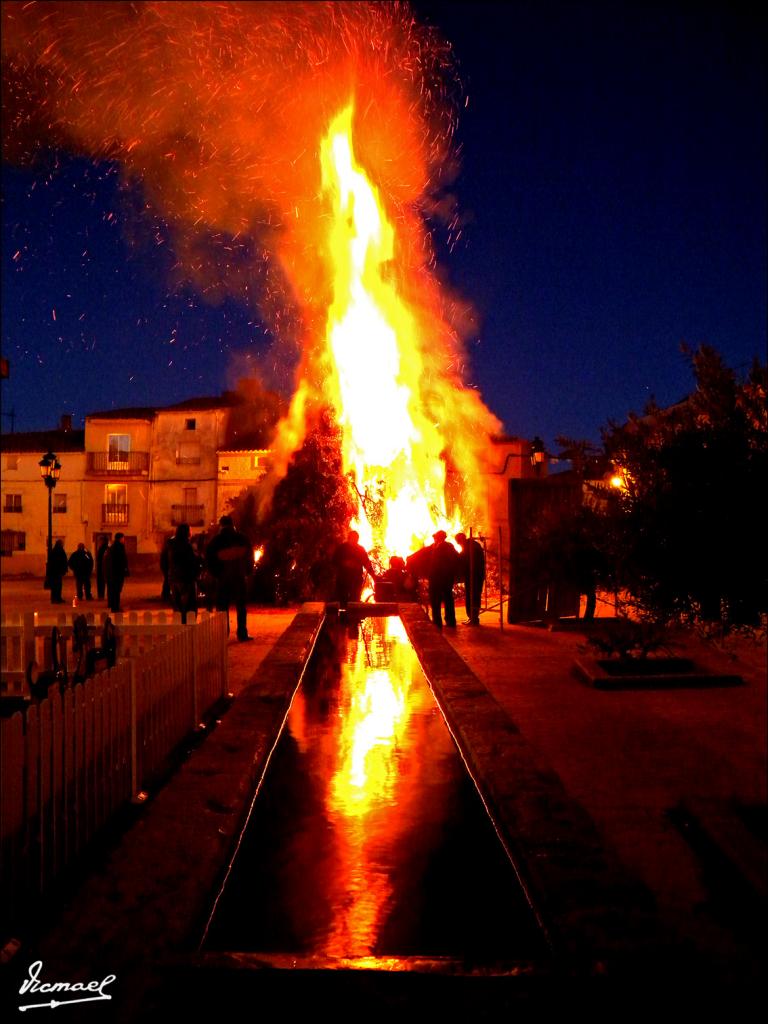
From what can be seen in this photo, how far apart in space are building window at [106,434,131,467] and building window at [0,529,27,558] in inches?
263

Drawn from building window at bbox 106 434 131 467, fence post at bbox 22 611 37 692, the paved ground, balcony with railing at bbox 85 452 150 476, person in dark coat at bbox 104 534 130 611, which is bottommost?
the paved ground

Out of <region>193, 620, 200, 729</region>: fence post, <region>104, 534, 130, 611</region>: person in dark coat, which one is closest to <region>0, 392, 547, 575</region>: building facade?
<region>104, 534, 130, 611</region>: person in dark coat

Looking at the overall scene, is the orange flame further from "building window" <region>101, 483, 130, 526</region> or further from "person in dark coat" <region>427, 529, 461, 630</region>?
"building window" <region>101, 483, 130, 526</region>

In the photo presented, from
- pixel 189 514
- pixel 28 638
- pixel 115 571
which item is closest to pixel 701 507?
pixel 28 638

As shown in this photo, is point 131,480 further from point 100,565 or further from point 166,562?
point 166,562

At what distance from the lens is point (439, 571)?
49.4 feet

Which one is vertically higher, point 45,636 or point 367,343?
point 367,343

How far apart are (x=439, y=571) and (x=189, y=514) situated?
116 ft

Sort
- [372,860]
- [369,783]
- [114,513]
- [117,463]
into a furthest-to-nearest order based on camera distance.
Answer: [117,463] < [114,513] < [369,783] < [372,860]

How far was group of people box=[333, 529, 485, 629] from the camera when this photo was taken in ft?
49.3

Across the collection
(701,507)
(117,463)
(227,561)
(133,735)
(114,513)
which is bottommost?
(133,735)

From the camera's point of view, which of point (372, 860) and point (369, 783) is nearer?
point (372, 860)

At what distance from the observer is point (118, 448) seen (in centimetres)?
5000

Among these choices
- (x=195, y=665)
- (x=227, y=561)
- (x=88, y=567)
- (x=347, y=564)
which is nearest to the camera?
(x=195, y=665)
